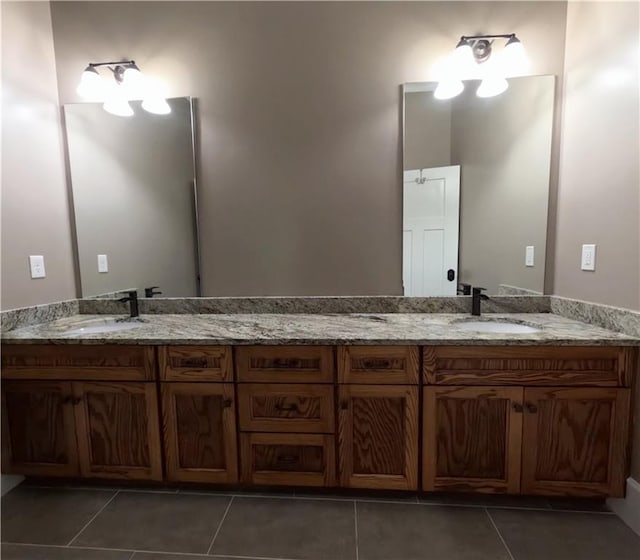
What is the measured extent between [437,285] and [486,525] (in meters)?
1.15

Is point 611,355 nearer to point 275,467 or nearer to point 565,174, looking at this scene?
point 565,174

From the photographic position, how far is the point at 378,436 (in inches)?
58.6

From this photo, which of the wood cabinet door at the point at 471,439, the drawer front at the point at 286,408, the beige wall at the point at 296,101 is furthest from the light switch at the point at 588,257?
the drawer front at the point at 286,408

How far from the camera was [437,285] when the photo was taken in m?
1.95

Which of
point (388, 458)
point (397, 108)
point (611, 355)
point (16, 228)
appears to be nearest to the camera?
point (611, 355)

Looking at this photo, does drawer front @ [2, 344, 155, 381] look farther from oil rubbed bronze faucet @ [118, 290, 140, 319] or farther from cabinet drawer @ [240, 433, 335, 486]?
cabinet drawer @ [240, 433, 335, 486]

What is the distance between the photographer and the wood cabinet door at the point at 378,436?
1.47 m

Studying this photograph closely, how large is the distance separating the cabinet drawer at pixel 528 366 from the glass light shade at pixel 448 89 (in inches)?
54.0

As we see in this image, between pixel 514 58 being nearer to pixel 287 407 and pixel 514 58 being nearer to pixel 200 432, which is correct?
pixel 287 407

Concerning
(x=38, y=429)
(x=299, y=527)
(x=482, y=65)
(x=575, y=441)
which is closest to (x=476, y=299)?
(x=575, y=441)

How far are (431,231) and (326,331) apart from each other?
0.89 metres

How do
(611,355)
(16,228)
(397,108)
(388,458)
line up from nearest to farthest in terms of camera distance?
(611,355)
(388,458)
(16,228)
(397,108)

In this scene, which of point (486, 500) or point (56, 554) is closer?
point (56, 554)

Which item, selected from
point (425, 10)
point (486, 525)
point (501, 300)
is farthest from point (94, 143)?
point (486, 525)
